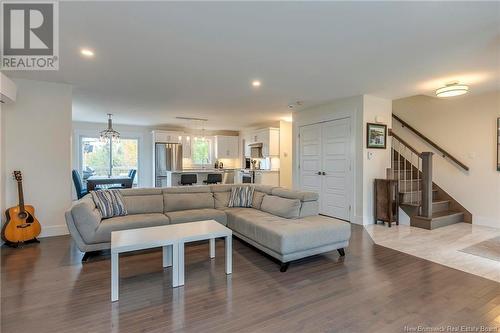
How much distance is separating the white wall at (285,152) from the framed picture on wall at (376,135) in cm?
306

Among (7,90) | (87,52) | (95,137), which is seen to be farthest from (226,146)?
(87,52)

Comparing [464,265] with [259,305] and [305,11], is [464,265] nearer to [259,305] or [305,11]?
[259,305]

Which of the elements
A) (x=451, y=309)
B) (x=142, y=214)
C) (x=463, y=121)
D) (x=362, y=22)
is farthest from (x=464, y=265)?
(x=142, y=214)

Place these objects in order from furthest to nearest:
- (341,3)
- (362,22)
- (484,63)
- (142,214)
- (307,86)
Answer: (307,86), (142,214), (484,63), (362,22), (341,3)

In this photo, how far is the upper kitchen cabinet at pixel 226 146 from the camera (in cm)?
986

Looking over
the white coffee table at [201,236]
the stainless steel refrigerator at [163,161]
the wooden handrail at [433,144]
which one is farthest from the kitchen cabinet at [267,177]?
the white coffee table at [201,236]

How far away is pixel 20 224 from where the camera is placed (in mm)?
3738

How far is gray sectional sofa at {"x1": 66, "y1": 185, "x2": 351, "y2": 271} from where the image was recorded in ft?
9.95

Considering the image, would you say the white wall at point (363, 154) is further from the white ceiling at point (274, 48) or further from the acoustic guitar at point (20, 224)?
the acoustic guitar at point (20, 224)

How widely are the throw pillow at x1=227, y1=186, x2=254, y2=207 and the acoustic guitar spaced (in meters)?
3.00

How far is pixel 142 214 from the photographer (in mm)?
3963

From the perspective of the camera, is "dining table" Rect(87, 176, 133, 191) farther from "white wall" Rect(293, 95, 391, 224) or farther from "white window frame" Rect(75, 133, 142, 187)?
"white wall" Rect(293, 95, 391, 224)

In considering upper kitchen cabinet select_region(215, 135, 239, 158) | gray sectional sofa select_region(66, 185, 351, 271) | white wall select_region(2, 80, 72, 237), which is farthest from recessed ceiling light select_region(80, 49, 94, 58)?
upper kitchen cabinet select_region(215, 135, 239, 158)

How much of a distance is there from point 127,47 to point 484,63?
4.64m
